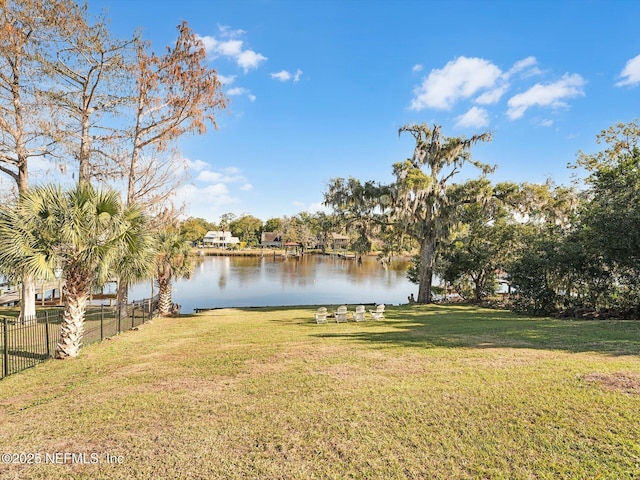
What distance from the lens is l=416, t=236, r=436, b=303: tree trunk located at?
66.8 feet

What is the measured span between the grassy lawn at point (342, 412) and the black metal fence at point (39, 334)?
621 mm

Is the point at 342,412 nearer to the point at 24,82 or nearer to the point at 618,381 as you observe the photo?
the point at 618,381

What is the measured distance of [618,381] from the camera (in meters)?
4.95

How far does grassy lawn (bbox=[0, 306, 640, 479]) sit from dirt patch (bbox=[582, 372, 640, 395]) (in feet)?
0.12

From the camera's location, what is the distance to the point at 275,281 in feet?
132

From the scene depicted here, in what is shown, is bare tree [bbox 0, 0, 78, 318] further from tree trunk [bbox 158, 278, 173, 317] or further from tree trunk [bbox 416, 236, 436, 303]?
tree trunk [bbox 416, 236, 436, 303]

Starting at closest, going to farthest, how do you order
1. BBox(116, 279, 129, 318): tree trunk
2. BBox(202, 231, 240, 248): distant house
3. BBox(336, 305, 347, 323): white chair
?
BBox(336, 305, 347, 323): white chair < BBox(116, 279, 129, 318): tree trunk < BBox(202, 231, 240, 248): distant house

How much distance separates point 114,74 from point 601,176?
20.5 metres

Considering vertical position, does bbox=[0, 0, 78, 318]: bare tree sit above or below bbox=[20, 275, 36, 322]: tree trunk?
above

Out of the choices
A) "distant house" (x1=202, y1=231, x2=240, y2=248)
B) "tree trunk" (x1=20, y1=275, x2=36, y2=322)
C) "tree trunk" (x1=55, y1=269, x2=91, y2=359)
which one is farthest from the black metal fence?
"distant house" (x1=202, y1=231, x2=240, y2=248)

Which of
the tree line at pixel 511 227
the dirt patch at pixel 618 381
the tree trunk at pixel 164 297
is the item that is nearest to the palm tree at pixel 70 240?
the tree trunk at pixel 164 297

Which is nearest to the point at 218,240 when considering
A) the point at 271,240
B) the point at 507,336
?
the point at 271,240

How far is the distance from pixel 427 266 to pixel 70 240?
17399mm

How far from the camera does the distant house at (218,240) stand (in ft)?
322
